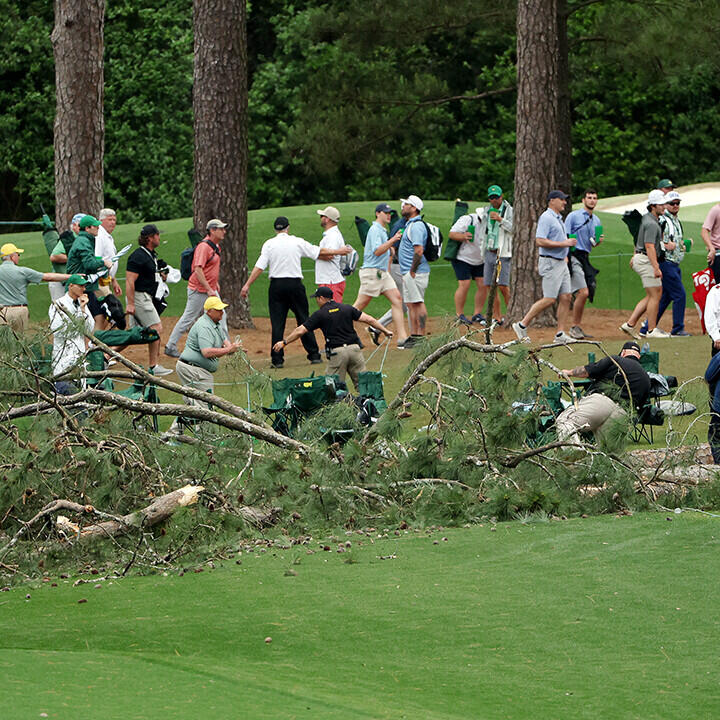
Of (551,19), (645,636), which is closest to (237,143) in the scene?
(551,19)

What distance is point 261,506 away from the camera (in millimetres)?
9891

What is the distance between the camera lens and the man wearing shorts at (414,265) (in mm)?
17203

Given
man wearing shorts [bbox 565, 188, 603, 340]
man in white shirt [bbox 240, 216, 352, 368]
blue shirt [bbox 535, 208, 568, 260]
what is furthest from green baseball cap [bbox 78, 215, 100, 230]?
man wearing shorts [bbox 565, 188, 603, 340]

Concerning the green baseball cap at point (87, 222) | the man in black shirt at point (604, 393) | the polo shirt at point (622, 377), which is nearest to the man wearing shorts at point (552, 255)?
the man in black shirt at point (604, 393)

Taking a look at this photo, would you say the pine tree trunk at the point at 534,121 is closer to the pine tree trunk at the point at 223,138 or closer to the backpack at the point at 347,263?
the backpack at the point at 347,263

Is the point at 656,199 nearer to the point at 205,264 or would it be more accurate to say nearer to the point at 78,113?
the point at 205,264

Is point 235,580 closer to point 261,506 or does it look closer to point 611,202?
point 261,506

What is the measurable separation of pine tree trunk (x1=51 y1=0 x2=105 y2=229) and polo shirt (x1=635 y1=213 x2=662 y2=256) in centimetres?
739

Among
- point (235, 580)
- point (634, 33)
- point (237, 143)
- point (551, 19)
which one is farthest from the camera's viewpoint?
point (634, 33)

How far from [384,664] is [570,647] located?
90 centimetres

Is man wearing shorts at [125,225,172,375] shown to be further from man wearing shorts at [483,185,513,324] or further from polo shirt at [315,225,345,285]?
man wearing shorts at [483,185,513,324]

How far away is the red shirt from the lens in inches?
663

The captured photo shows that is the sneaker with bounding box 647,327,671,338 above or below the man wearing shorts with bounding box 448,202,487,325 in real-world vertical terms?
below

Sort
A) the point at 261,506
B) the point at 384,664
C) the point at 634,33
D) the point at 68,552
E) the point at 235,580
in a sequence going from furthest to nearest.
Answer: the point at 634,33 < the point at 261,506 < the point at 68,552 < the point at 235,580 < the point at 384,664
